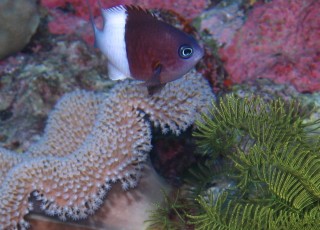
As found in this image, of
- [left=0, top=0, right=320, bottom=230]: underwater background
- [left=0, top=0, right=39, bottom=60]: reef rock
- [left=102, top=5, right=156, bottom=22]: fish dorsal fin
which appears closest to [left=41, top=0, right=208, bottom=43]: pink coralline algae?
[left=0, top=0, right=320, bottom=230]: underwater background

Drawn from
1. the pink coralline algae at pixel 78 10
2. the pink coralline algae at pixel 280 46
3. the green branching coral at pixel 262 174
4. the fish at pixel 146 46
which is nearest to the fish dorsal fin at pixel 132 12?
the fish at pixel 146 46

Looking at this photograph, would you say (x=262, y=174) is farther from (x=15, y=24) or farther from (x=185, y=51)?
(x=15, y=24)

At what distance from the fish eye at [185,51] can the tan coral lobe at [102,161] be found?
23.5 inches

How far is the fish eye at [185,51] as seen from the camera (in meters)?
2.23

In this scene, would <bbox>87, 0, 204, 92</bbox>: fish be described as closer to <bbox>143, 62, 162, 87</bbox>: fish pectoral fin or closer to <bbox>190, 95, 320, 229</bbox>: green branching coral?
<bbox>143, 62, 162, 87</bbox>: fish pectoral fin

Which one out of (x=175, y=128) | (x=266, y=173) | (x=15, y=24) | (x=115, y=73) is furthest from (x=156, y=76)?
(x=15, y=24)

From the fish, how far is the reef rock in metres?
2.34

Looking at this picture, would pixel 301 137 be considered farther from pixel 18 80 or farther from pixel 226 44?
pixel 18 80

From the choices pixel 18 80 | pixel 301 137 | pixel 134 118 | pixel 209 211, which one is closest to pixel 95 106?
pixel 134 118

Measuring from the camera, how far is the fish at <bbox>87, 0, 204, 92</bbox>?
224cm

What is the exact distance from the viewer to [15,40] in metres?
4.29

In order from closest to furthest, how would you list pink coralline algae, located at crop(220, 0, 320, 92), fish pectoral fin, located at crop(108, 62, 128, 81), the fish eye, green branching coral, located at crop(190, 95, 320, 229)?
1. green branching coral, located at crop(190, 95, 320, 229)
2. the fish eye
3. fish pectoral fin, located at crop(108, 62, 128, 81)
4. pink coralline algae, located at crop(220, 0, 320, 92)

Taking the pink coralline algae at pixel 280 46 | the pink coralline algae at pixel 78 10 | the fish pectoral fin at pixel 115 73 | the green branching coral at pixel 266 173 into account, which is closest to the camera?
the green branching coral at pixel 266 173

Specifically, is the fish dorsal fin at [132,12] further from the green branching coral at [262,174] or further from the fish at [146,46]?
the green branching coral at [262,174]
